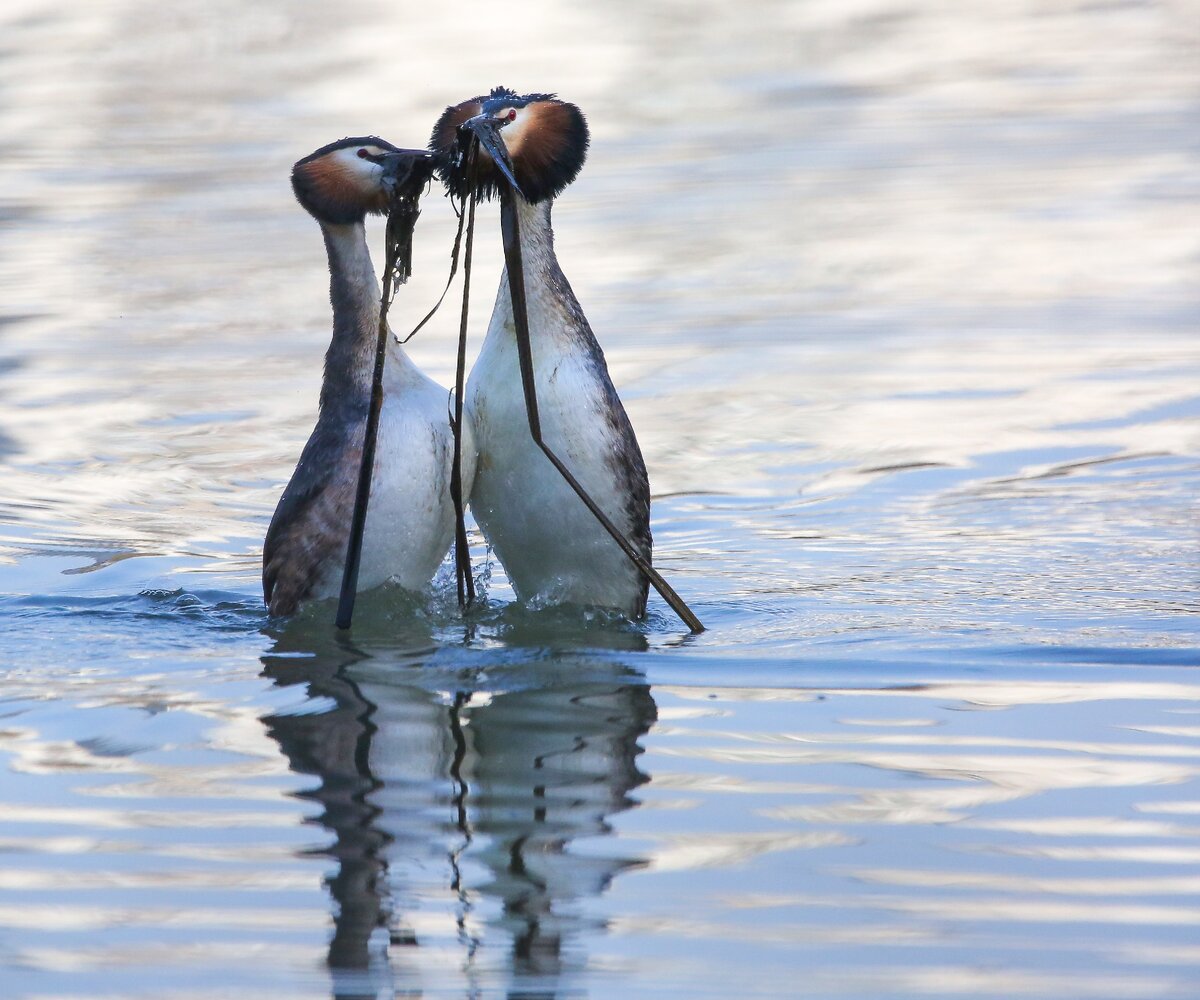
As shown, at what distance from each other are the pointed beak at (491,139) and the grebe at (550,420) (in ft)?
0.46

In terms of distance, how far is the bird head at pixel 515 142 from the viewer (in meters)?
6.70

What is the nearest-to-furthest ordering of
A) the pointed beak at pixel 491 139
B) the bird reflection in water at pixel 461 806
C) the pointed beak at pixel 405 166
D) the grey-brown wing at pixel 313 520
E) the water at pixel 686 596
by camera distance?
1. the bird reflection in water at pixel 461 806
2. the water at pixel 686 596
3. the pointed beak at pixel 491 139
4. the pointed beak at pixel 405 166
5. the grey-brown wing at pixel 313 520

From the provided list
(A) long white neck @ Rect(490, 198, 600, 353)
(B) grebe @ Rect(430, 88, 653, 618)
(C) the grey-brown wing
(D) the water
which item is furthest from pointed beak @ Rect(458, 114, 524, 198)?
(D) the water

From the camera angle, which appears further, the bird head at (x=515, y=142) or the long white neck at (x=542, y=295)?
the long white neck at (x=542, y=295)

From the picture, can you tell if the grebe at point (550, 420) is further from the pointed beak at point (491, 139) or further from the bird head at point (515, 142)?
the pointed beak at point (491, 139)

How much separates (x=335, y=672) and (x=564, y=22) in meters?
16.0

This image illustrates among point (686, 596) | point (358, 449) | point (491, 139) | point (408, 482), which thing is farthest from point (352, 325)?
point (686, 596)

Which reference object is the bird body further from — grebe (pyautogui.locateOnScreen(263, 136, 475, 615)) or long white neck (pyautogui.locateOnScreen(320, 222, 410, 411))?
long white neck (pyautogui.locateOnScreen(320, 222, 410, 411))

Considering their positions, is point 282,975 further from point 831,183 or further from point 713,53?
point 713,53

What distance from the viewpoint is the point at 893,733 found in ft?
18.6

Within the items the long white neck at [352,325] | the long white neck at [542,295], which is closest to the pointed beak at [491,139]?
the long white neck at [542,295]

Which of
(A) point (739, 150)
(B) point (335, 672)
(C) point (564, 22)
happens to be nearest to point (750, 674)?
(B) point (335, 672)

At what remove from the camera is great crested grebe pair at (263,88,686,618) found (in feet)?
23.1

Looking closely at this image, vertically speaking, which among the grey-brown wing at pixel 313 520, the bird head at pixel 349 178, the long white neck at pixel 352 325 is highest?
the bird head at pixel 349 178
